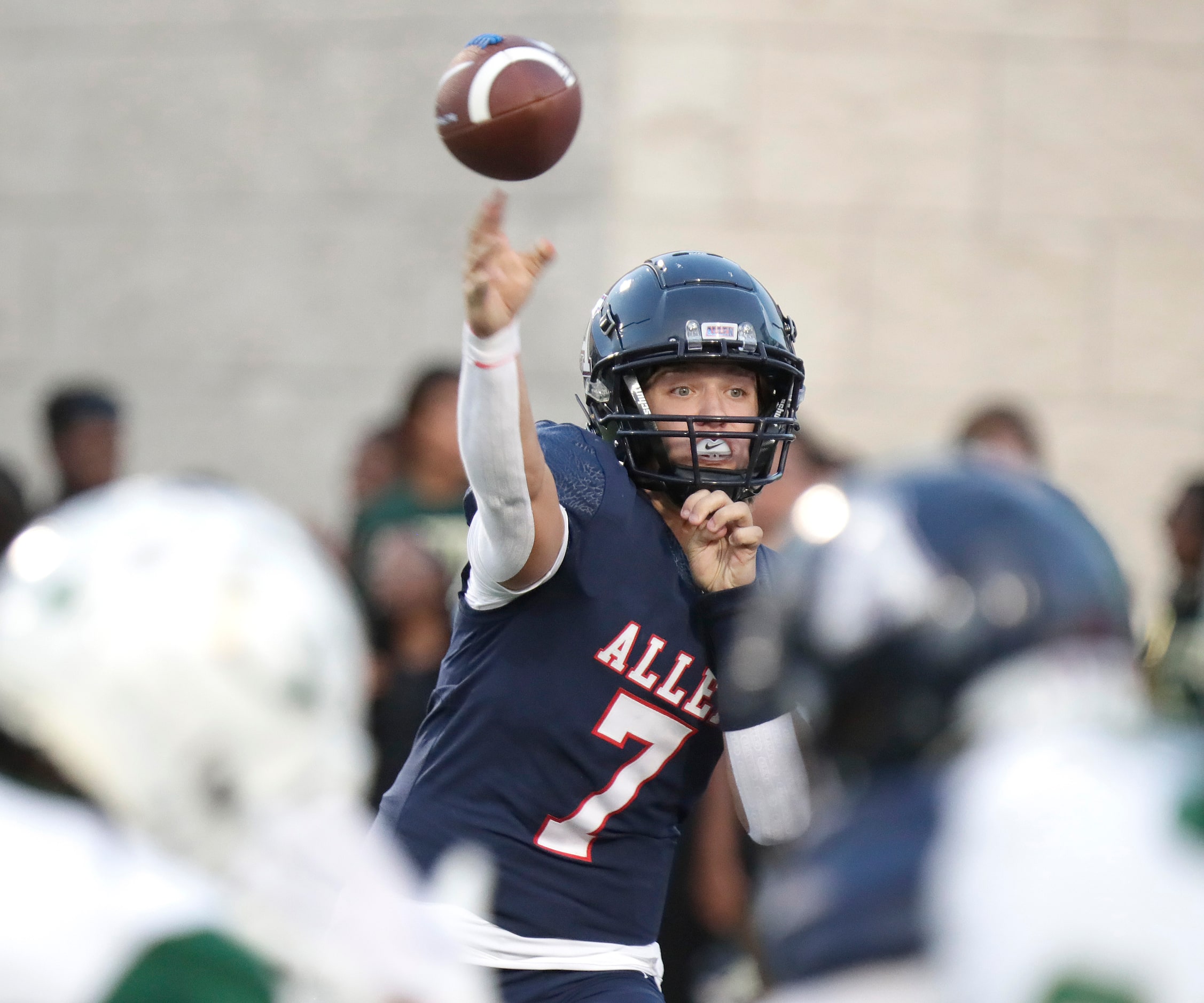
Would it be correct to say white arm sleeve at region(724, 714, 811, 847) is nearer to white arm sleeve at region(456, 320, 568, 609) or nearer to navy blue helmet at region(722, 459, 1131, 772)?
white arm sleeve at region(456, 320, 568, 609)

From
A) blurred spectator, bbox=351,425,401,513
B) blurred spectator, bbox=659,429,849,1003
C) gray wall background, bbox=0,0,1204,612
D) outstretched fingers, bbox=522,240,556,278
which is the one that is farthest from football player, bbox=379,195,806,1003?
gray wall background, bbox=0,0,1204,612

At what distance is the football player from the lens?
9.77ft

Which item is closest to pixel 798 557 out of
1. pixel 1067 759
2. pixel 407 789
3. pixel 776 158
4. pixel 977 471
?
pixel 977 471

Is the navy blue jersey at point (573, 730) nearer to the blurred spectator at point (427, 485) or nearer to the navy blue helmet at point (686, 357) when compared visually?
the navy blue helmet at point (686, 357)

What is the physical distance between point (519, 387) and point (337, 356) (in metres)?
4.93

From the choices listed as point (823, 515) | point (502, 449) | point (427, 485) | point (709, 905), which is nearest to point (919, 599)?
Result: point (823, 515)

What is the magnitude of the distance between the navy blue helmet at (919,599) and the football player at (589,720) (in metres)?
1.11

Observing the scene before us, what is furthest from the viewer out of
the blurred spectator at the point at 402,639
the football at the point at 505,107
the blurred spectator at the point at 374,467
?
the blurred spectator at the point at 374,467

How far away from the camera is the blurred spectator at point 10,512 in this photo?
155 inches

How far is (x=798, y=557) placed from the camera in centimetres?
181

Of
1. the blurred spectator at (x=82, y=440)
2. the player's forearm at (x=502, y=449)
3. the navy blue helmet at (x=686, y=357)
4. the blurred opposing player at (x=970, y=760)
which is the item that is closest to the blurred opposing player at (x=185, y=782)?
the blurred opposing player at (x=970, y=760)

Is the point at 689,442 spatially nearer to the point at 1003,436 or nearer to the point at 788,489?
the point at 788,489

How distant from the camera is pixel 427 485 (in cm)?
520

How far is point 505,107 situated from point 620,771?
1.27m
